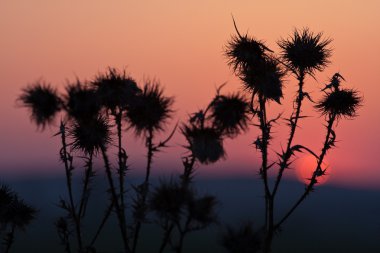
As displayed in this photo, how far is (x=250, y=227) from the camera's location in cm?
1017

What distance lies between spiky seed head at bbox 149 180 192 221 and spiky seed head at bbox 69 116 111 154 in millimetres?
1873

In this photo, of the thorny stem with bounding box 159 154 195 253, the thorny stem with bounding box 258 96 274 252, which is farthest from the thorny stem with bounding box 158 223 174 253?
the thorny stem with bounding box 258 96 274 252

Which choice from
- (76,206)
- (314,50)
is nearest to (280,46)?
(314,50)

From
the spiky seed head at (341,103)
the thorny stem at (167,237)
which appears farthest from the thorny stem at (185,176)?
the spiky seed head at (341,103)

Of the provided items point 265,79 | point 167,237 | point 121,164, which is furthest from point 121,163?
point 265,79

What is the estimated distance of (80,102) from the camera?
9.41m

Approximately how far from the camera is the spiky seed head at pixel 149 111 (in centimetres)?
1075

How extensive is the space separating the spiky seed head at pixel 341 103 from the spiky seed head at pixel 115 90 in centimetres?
610

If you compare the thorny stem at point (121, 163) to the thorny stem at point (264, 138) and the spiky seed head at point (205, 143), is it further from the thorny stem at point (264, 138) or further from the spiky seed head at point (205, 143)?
the thorny stem at point (264, 138)

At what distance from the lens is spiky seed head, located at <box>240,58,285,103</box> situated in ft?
41.6

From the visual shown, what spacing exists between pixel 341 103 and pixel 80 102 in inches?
306

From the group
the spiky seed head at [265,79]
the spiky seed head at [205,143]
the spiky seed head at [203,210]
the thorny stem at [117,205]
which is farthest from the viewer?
the spiky seed head at [265,79]

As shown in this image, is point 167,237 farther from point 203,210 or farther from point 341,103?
point 341,103

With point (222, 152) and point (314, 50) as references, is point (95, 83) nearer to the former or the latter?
point (222, 152)
